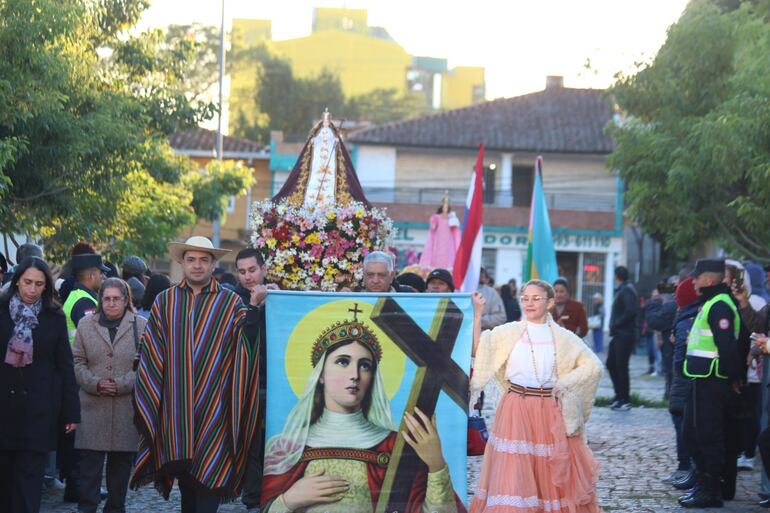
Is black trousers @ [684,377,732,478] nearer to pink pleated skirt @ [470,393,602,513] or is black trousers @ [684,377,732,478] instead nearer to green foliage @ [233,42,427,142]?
pink pleated skirt @ [470,393,602,513]

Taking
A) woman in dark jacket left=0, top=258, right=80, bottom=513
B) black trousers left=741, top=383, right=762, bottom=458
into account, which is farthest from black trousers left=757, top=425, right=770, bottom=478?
woman in dark jacket left=0, top=258, right=80, bottom=513

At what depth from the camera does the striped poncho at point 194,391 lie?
337 inches

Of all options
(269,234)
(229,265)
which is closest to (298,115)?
(229,265)

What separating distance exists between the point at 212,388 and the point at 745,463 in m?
6.97

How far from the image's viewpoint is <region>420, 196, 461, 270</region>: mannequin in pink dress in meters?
21.0

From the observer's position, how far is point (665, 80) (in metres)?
22.3

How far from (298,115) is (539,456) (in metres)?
56.4

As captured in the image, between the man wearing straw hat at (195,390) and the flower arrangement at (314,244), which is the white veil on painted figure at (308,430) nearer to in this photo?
the man wearing straw hat at (195,390)

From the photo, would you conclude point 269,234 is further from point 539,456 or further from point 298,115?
point 298,115

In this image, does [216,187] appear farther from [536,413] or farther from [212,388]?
[212,388]

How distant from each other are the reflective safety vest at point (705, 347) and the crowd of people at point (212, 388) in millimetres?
13

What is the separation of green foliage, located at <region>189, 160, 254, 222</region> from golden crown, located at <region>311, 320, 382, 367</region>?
18.6 m

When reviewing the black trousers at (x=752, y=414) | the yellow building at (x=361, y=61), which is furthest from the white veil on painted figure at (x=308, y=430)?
the yellow building at (x=361, y=61)

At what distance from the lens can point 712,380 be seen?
1084cm
